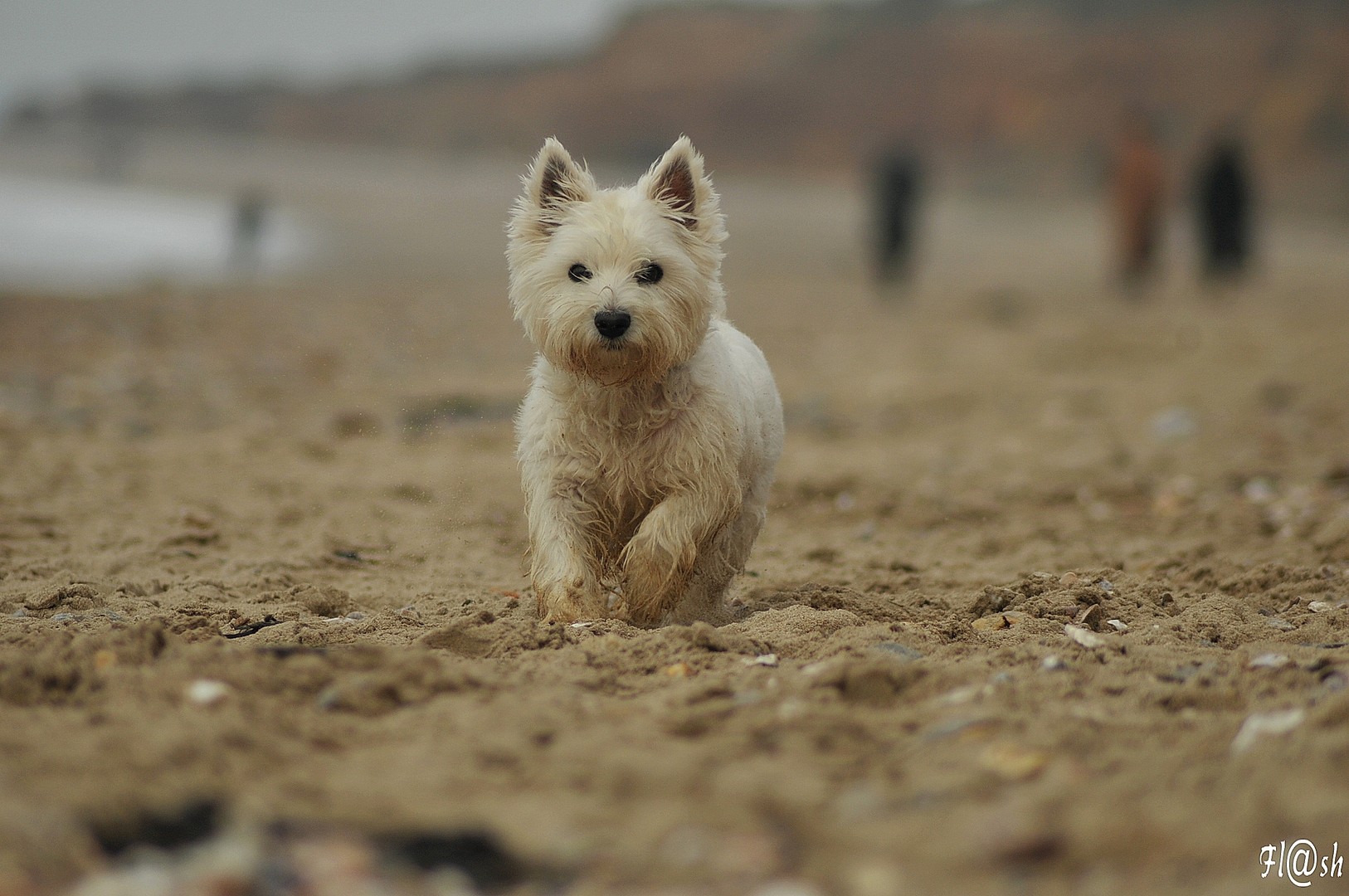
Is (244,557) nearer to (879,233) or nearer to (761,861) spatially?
(761,861)

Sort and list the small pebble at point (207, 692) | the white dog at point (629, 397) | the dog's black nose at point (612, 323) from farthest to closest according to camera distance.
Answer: the white dog at point (629, 397) → the dog's black nose at point (612, 323) → the small pebble at point (207, 692)

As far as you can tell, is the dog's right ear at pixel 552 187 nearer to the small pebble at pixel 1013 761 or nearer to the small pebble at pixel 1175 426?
the small pebble at pixel 1013 761

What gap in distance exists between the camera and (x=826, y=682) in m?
3.45

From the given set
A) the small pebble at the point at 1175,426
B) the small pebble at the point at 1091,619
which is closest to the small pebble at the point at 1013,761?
the small pebble at the point at 1091,619

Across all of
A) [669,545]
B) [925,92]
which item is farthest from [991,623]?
[925,92]

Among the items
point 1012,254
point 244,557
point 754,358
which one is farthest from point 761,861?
point 1012,254

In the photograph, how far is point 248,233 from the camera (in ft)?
91.7

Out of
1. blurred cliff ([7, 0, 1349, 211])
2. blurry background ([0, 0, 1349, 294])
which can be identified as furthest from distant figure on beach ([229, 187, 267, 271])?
blurred cliff ([7, 0, 1349, 211])

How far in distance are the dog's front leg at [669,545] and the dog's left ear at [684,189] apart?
3.37 ft

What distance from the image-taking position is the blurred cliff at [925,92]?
55.4 m

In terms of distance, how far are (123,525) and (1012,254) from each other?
3037 cm

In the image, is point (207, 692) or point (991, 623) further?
point (991, 623)

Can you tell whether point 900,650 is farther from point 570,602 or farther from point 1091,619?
point 570,602

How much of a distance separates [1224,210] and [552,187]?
19.6 m
